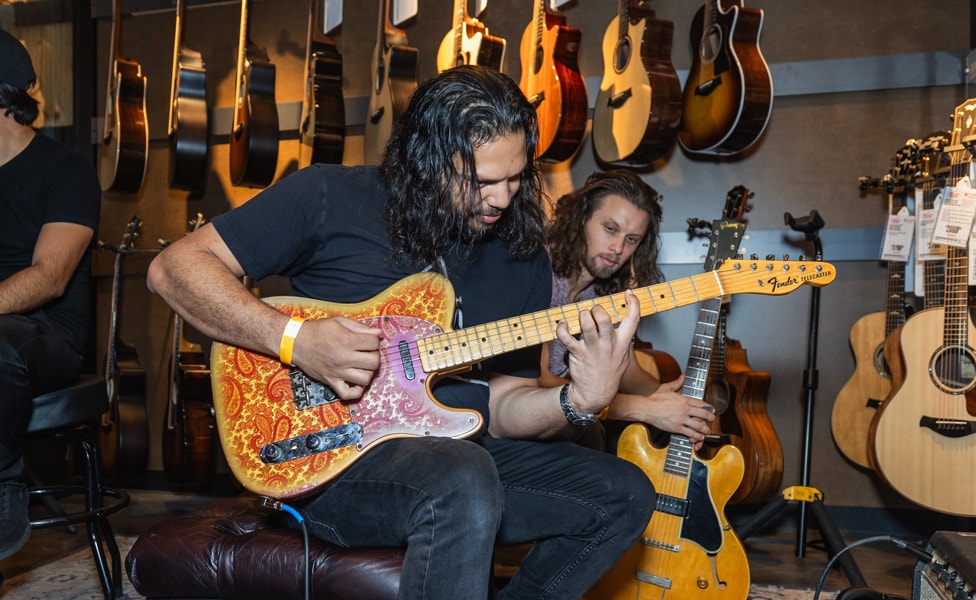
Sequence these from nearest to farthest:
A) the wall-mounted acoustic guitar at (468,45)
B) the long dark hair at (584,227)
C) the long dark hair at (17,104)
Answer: the long dark hair at (17,104) → the long dark hair at (584,227) → the wall-mounted acoustic guitar at (468,45)

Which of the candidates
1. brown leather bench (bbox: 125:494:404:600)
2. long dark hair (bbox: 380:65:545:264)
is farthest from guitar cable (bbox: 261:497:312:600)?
long dark hair (bbox: 380:65:545:264)

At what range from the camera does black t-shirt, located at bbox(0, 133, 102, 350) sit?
242 centimetres

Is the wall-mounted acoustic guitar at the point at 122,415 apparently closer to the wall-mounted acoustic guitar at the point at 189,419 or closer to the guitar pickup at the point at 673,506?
the wall-mounted acoustic guitar at the point at 189,419

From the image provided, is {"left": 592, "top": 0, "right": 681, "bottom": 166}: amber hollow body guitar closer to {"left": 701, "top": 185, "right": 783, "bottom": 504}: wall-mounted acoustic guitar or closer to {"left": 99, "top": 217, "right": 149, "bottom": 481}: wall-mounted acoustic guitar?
{"left": 701, "top": 185, "right": 783, "bottom": 504}: wall-mounted acoustic guitar

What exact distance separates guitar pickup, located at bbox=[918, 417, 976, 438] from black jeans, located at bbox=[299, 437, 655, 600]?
4.86ft

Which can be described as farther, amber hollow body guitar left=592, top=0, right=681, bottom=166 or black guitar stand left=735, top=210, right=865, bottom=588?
amber hollow body guitar left=592, top=0, right=681, bottom=166

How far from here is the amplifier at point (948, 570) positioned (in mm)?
1269

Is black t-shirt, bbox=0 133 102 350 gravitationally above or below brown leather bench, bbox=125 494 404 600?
above

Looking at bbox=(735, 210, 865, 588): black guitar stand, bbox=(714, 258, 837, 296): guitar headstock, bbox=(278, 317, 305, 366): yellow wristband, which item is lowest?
bbox=(735, 210, 865, 588): black guitar stand

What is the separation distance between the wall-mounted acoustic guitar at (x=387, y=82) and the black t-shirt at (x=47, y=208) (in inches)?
50.7

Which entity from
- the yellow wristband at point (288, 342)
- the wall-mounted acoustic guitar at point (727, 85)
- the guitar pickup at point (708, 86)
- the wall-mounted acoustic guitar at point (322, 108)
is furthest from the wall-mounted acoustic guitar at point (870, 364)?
the yellow wristband at point (288, 342)

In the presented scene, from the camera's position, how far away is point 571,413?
181 centimetres

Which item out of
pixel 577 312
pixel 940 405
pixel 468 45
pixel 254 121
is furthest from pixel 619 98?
pixel 577 312

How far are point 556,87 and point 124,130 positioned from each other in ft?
6.28
